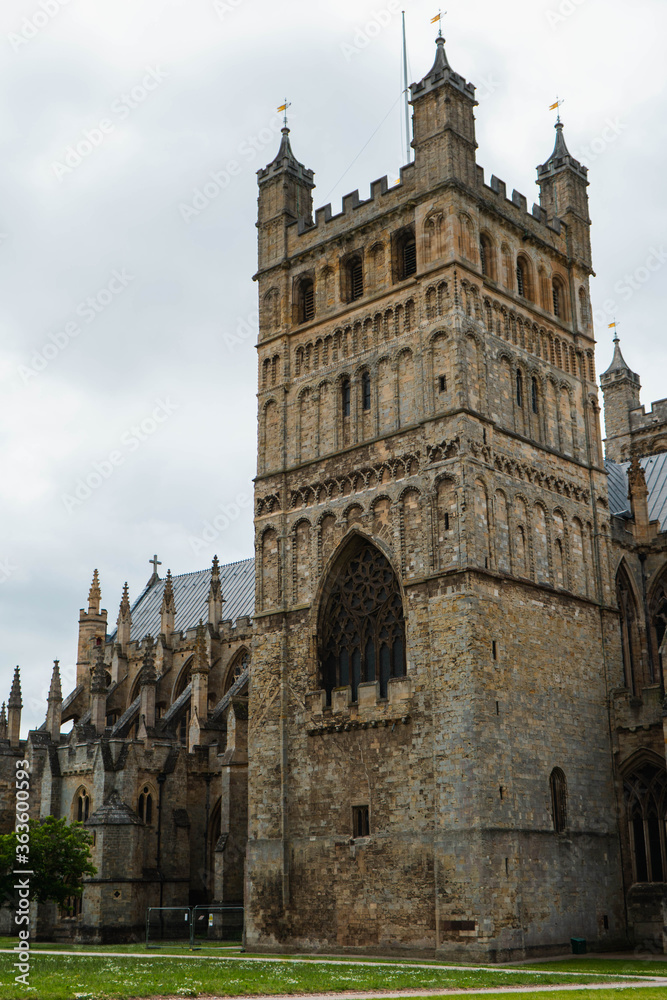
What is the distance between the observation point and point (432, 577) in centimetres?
3088

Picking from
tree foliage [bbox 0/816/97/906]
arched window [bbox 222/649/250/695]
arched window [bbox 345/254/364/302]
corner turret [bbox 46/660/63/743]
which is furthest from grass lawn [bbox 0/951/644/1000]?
corner turret [bbox 46/660/63/743]

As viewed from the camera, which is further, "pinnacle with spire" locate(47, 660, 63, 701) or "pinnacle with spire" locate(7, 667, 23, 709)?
"pinnacle with spire" locate(47, 660, 63, 701)

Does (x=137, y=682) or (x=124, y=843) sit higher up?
(x=137, y=682)

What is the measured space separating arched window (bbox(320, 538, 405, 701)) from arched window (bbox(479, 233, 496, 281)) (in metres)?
9.54

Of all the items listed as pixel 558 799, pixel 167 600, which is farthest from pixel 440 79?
pixel 167 600

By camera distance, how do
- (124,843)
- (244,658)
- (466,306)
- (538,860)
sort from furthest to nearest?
(244,658)
(124,843)
(466,306)
(538,860)

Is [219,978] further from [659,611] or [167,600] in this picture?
[167,600]

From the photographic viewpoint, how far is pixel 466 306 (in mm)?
33031

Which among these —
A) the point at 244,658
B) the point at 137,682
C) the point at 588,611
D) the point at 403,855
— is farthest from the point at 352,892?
the point at 137,682

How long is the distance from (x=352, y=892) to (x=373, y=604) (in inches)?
325

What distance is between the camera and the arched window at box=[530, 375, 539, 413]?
34.9m

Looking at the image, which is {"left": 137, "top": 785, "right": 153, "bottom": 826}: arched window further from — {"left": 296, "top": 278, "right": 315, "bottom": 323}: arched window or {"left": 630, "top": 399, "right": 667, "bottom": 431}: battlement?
{"left": 630, "top": 399, "right": 667, "bottom": 431}: battlement

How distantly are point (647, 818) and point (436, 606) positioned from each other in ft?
30.6

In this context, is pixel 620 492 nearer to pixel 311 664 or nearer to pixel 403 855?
pixel 311 664
